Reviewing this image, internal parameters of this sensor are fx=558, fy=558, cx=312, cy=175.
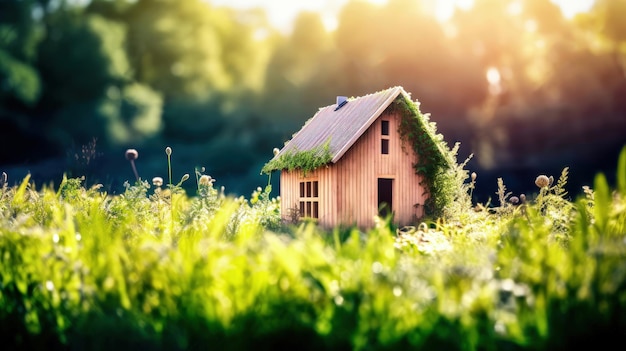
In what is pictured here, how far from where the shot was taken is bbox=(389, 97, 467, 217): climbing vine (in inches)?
480

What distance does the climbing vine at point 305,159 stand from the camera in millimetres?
11461

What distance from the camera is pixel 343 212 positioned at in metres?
11.4

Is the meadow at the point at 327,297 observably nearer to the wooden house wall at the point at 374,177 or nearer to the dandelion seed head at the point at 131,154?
the dandelion seed head at the point at 131,154

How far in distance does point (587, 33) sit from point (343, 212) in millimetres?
19803

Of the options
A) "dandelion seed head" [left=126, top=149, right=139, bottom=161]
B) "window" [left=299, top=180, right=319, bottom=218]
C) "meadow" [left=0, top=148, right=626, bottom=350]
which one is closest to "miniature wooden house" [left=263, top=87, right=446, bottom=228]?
"window" [left=299, top=180, right=319, bottom=218]

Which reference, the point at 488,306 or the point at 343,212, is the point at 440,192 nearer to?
the point at 343,212

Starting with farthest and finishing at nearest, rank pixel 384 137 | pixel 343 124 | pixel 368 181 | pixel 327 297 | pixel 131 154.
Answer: pixel 343 124 → pixel 384 137 → pixel 368 181 → pixel 131 154 → pixel 327 297

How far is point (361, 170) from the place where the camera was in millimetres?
11742

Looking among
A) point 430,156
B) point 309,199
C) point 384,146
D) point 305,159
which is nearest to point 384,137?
point 384,146

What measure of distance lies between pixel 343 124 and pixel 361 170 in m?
1.31

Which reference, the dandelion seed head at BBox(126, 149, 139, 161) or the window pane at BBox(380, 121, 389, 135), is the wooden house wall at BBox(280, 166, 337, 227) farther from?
the dandelion seed head at BBox(126, 149, 139, 161)

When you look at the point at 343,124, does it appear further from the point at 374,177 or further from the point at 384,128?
the point at 374,177

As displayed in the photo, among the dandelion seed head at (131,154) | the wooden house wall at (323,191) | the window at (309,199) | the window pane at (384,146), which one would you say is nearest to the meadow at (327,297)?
the dandelion seed head at (131,154)

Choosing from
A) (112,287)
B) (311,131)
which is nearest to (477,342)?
(112,287)
